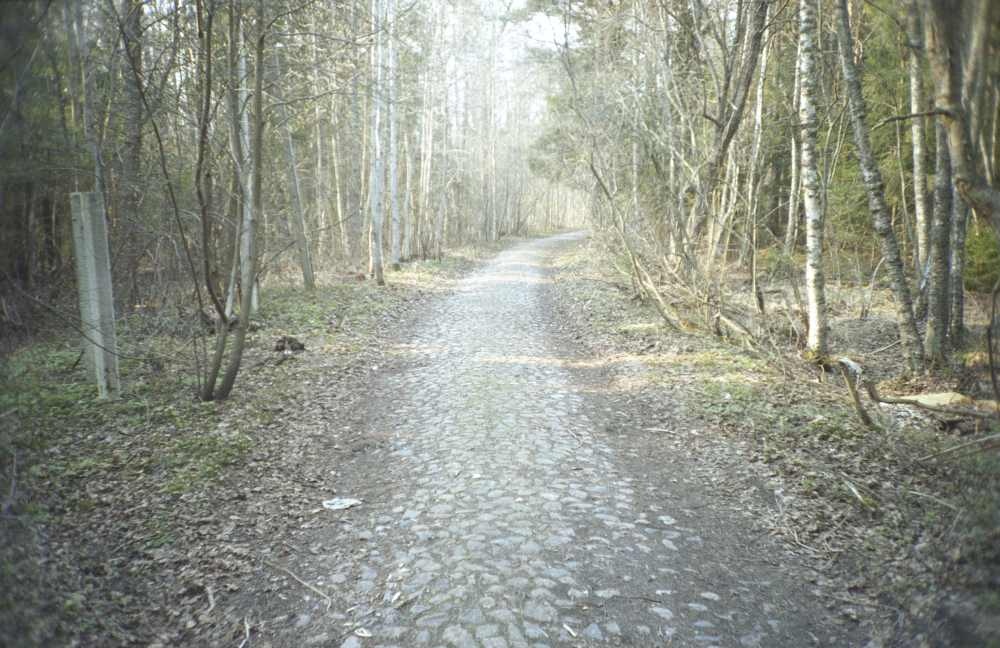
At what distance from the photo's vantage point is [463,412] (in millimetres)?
7426

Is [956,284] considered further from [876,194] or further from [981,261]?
[981,261]

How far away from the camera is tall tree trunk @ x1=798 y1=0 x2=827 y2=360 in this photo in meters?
8.03


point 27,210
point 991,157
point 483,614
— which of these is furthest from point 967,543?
point 27,210

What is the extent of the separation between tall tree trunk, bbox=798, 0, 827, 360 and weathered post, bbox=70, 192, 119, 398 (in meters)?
8.57

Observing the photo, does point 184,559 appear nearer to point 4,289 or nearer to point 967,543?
point 4,289

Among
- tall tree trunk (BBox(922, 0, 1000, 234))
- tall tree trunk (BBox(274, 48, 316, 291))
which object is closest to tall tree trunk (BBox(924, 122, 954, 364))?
tall tree trunk (BBox(922, 0, 1000, 234))

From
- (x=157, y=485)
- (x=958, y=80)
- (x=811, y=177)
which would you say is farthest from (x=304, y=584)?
(x=811, y=177)

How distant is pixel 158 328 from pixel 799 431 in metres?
8.71

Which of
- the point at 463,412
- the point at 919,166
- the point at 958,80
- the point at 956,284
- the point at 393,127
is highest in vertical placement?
the point at 393,127

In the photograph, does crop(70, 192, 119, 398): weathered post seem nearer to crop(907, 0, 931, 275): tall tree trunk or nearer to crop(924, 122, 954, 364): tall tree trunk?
crop(924, 122, 954, 364): tall tree trunk

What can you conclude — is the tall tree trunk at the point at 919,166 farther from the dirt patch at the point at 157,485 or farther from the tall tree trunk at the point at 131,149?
the tall tree trunk at the point at 131,149

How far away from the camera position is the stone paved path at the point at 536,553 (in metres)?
3.55

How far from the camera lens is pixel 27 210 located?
9.49m

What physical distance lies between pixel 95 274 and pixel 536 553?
5.56 meters
